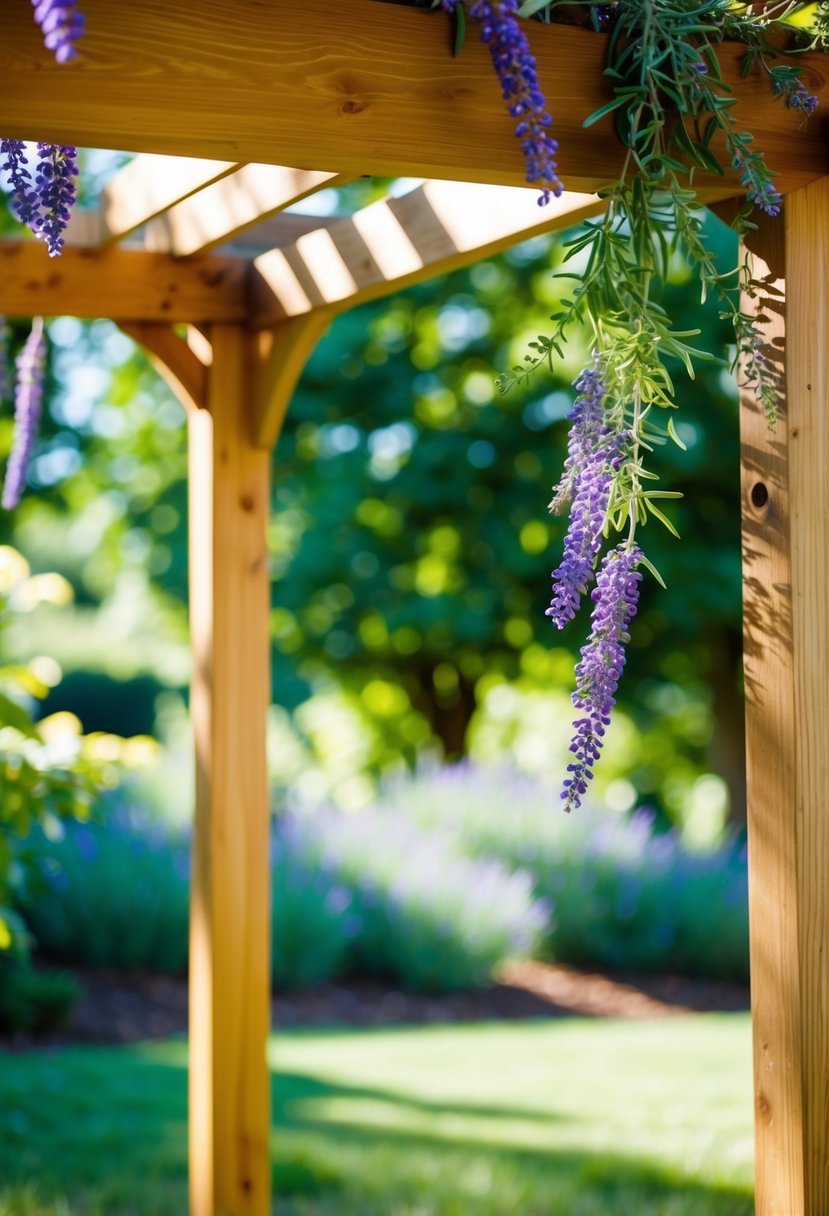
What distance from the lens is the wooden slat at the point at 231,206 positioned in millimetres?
2408

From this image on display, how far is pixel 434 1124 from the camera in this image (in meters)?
4.37

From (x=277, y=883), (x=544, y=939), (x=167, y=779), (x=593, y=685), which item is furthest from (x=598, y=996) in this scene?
(x=593, y=685)

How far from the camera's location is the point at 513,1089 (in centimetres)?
487

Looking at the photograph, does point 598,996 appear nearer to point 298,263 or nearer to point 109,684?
point 298,263

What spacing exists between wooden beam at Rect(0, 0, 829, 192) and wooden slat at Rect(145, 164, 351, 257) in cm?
38

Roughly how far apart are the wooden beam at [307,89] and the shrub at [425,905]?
5144 mm

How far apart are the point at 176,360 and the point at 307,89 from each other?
1.76 metres

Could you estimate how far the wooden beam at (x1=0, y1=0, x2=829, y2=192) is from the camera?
5.03 feet

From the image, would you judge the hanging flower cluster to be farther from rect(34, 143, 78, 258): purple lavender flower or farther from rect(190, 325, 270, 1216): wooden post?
rect(190, 325, 270, 1216): wooden post

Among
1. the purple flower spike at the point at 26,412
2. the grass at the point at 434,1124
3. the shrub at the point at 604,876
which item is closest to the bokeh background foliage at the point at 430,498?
the shrub at the point at 604,876

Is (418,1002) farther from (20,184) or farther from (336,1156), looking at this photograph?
(20,184)

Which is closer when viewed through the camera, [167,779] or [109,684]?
[167,779]

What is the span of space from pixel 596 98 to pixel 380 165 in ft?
0.94

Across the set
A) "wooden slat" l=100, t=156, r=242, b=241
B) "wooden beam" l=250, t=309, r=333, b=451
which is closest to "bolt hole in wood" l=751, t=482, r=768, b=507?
"wooden slat" l=100, t=156, r=242, b=241
